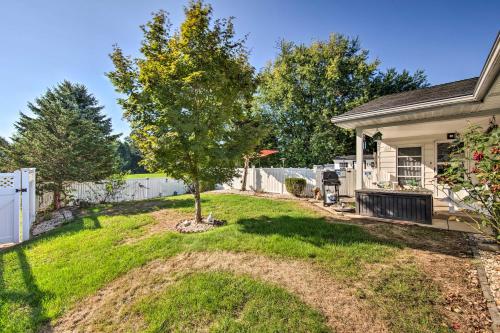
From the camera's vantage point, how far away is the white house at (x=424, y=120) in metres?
4.81

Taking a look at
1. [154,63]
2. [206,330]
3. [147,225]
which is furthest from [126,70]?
[206,330]

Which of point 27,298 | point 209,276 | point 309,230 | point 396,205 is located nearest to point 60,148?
point 27,298

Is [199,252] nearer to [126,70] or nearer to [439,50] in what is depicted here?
[126,70]

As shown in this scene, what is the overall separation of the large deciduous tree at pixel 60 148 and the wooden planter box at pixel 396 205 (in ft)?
35.7

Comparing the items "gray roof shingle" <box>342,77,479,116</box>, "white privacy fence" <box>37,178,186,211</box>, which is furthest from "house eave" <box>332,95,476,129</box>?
"white privacy fence" <box>37,178,186,211</box>

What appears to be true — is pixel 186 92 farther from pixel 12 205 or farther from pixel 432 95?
pixel 432 95

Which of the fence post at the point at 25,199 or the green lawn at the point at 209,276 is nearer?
the green lawn at the point at 209,276

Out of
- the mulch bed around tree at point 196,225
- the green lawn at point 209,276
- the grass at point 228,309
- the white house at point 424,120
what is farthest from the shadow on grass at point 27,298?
the white house at point 424,120

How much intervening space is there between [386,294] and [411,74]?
871 inches

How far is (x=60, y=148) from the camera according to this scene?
9.40m

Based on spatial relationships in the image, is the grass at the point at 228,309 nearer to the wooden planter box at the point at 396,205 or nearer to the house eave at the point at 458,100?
the house eave at the point at 458,100

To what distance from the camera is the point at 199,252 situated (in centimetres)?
409

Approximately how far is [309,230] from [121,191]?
1030 centimetres

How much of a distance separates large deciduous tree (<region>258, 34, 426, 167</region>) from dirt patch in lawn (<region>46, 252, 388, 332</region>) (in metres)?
17.1
